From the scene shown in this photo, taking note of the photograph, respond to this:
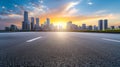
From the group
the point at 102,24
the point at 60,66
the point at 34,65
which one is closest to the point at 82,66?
the point at 60,66

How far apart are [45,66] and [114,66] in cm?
118

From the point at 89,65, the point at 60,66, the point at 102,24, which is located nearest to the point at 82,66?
the point at 89,65

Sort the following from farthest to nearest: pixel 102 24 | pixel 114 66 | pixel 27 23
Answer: pixel 27 23 < pixel 102 24 < pixel 114 66

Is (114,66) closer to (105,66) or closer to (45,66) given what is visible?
(105,66)

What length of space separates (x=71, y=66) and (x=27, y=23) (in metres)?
171

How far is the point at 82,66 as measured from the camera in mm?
2293

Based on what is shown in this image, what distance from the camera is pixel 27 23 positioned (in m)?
168

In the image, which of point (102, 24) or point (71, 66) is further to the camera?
point (102, 24)

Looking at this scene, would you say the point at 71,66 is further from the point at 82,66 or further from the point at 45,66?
the point at 45,66

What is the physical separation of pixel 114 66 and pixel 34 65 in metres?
1.38

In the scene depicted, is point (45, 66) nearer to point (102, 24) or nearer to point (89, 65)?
point (89, 65)

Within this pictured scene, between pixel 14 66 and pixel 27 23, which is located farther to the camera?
pixel 27 23

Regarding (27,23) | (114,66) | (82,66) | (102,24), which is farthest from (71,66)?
(27,23)

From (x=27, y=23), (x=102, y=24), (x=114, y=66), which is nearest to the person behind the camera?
(x=114, y=66)
